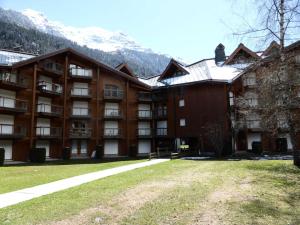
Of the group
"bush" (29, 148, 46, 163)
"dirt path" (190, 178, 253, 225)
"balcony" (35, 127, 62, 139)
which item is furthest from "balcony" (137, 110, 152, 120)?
"dirt path" (190, 178, 253, 225)

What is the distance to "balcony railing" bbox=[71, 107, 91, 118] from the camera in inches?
1499

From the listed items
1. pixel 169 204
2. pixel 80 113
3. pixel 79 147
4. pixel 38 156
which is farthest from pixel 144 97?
pixel 169 204

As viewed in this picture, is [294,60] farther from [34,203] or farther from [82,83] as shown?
[82,83]

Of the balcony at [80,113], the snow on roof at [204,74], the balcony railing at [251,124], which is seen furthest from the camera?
the snow on roof at [204,74]

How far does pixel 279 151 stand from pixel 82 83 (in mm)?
24372

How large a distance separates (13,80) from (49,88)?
4.85m

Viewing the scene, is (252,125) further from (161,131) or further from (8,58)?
(8,58)

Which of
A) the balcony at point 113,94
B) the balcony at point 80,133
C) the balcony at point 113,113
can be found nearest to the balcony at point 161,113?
the balcony at point 113,113

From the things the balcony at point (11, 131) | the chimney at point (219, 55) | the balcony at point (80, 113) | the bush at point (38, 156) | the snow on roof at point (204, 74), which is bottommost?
the bush at point (38, 156)

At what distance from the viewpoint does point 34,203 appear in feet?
35.5

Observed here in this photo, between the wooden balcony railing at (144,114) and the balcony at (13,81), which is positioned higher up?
the balcony at (13,81)

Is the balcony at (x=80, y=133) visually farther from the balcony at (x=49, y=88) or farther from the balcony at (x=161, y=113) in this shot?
the balcony at (x=161, y=113)

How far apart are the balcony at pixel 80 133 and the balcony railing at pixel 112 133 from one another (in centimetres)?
213

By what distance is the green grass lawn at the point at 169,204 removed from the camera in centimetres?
893
